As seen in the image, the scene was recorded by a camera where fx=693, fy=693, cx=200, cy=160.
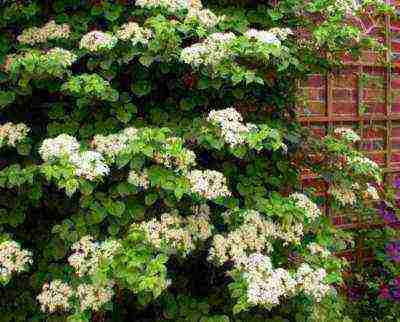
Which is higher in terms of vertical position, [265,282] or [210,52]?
[210,52]

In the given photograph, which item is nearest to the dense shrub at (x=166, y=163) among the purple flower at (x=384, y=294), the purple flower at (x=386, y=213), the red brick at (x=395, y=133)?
the purple flower at (x=384, y=294)

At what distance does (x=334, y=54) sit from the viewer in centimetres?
304

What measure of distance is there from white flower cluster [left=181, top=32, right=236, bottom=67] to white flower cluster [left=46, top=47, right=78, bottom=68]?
0.43 m

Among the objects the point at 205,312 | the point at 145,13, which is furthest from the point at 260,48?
the point at 205,312

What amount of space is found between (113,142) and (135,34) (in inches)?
16.3

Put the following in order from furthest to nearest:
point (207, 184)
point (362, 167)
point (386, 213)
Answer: point (386, 213)
point (362, 167)
point (207, 184)

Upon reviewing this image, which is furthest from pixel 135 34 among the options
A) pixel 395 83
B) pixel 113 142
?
pixel 395 83

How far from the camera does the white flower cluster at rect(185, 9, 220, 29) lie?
8.63 feet

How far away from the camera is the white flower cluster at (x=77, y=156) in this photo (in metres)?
2.30

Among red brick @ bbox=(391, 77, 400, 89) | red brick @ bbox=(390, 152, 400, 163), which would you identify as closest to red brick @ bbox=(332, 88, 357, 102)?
red brick @ bbox=(391, 77, 400, 89)

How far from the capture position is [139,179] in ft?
8.01

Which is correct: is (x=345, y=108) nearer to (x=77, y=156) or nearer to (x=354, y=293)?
(x=354, y=293)

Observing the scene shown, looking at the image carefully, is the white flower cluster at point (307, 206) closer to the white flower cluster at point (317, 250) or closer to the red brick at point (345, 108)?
the white flower cluster at point (317, 250)

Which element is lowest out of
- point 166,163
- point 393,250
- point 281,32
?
point 393,250
